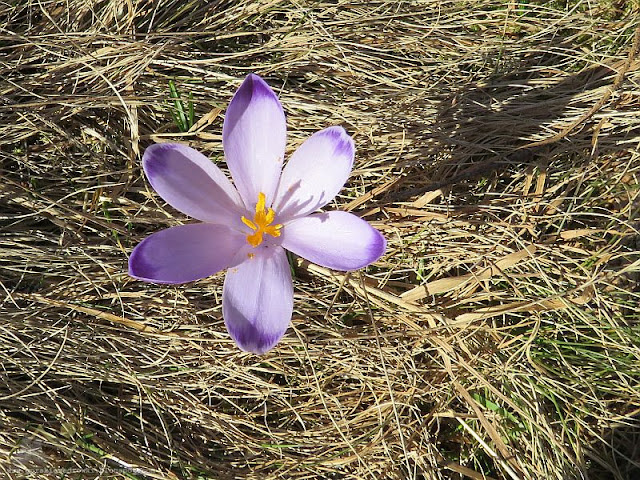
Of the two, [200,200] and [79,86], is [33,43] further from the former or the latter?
[200,200]

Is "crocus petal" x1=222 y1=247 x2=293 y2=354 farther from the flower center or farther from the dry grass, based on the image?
the dry grass

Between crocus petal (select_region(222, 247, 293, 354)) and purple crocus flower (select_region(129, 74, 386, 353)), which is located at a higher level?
purple crocus flower (select_region(129, 74, 386, 353))

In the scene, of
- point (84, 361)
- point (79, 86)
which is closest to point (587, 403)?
point (84, 361)

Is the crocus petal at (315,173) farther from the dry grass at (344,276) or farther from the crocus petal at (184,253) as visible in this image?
the dry grass at (344,276)

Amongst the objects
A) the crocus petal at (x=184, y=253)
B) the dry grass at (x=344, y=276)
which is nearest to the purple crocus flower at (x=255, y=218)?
the crocus petal at (x=184, y=253)

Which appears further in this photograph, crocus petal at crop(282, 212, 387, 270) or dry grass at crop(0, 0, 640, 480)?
dry grass at crop(0, 0, 640, 480)

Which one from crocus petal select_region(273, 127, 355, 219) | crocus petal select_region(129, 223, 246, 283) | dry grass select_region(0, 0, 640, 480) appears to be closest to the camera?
crocus petal select_region(129, 223, 246, 283)

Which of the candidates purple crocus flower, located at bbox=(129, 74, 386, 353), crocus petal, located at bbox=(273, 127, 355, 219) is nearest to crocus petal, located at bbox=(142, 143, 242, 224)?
purple crocus flower, located at bbox=(129, 74, 386, 353)
